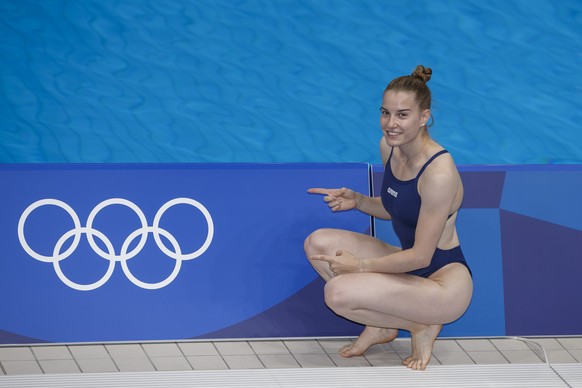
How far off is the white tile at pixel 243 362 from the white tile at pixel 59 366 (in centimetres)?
68

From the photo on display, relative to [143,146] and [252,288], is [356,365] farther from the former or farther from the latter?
[143,146]

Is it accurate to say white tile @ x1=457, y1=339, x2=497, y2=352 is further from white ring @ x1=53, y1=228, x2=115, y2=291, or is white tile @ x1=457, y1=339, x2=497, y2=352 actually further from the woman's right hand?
white ring @ x1=53, y1=228, x2=115, y2=291

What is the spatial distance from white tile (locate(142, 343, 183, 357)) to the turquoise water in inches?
92.3

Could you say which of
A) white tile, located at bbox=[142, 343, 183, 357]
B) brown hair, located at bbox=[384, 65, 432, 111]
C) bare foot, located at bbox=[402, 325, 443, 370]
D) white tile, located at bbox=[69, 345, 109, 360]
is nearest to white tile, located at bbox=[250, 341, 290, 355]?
white tile, located at bbox=[142, 343, 183, 357]

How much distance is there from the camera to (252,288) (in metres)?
4.89

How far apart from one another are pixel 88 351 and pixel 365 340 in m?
1.31

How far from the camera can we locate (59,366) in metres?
4.50

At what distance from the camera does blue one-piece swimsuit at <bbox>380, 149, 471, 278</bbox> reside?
443 centimetres

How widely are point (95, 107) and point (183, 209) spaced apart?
265 centimetres

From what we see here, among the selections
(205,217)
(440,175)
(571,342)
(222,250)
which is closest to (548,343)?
(571,342)

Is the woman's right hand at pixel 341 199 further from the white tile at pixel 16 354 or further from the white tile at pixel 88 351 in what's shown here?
the white tile at pixel 16 354

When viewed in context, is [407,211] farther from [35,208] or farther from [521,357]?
[35,208]

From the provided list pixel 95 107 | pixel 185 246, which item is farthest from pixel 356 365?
pixel 95 107

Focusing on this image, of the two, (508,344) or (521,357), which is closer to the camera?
(521,357)
